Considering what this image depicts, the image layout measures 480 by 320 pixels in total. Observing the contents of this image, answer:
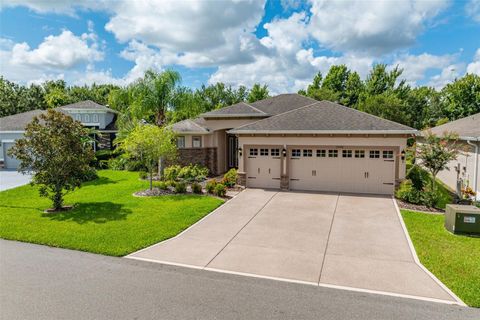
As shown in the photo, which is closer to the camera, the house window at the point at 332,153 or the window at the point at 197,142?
the house window at the point at 332,153

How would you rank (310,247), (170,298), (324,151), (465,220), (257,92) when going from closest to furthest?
(170,298)
(310,247)
(465,220)
(324,151)
(257,92)

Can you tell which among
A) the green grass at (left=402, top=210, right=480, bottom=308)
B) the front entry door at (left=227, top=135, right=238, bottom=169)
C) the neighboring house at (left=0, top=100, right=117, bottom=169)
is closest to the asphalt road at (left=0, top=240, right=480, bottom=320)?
the green grass at (left=402, top=210, right=480, bottom=308)

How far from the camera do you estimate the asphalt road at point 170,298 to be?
5293mm

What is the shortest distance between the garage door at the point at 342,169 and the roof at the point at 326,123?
3.58 feet

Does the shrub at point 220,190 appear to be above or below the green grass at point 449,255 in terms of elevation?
above

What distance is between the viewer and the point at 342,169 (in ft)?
50.5

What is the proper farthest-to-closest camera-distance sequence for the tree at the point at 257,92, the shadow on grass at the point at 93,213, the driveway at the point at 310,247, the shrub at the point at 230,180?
the tree at the point at 257,92 → the shrub at the point at 230,180 → the shadow on grass at the point at 93,213 → the driveway at the point at 310,247

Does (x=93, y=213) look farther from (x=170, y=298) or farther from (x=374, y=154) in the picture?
(x=374, y=154)

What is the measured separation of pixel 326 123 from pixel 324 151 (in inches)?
57.4

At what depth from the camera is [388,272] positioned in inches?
276

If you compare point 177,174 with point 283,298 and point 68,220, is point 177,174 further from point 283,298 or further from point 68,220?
point 283,298

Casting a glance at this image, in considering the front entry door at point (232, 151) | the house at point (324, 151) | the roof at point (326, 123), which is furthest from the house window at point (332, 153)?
the front entry door at point (232, 151)

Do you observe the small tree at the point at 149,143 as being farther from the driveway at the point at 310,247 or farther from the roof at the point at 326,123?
the driveway at the point at 310,247

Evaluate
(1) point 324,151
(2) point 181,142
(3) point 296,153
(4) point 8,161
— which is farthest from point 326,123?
(4) point 8,161
